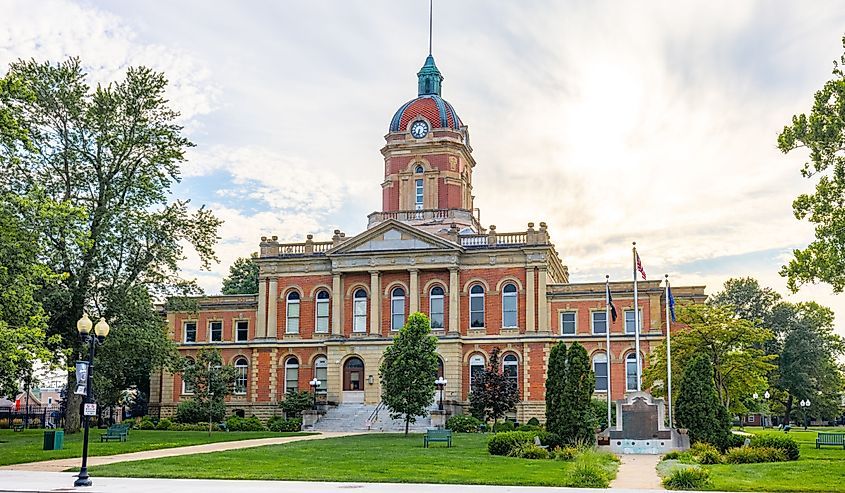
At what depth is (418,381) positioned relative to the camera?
43.2 m

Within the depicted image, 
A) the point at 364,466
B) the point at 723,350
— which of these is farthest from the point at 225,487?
the point at 723,350

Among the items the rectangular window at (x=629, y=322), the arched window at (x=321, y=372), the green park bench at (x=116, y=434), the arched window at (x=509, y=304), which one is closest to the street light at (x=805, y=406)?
the rectangular window at (x=629, y=322)

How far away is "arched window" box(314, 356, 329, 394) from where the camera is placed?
196 feet

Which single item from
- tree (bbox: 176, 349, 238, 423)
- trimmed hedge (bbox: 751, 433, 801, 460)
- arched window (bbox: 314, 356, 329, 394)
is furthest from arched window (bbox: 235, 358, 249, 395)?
trimmed hedge (bbox: 751, 433, 801, 460)

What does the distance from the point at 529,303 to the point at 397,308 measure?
28.1 ft

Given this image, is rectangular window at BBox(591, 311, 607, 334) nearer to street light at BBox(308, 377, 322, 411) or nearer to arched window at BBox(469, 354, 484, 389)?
arched window at BBox(469, 354, 484, 389)

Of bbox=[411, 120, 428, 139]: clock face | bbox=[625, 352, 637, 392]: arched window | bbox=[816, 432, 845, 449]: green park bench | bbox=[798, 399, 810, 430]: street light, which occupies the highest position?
bbox=[411, 120, 428, 139]: clock face

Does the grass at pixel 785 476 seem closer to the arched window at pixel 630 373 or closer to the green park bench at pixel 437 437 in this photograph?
the green park bench at pixel 437 437

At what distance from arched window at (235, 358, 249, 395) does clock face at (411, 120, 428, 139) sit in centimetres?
1973

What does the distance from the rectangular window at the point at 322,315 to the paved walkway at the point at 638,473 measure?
31.1 metres

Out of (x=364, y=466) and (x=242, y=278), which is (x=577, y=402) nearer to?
(x=364, y=466)

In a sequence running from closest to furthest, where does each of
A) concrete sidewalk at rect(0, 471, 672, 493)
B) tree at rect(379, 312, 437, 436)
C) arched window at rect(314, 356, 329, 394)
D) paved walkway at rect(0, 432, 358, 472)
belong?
1. concrete sidewalk at rect(0, 471, 672, 493)
2. paved walkway at rect(0, 432, 358, 472)
3. tree at rect(379, 312, 437, 436)
4. arched window at rect(314, 356, 329, 394)

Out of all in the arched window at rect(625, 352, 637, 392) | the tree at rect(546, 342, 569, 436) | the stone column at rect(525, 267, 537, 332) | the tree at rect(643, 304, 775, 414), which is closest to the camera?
the tree at rect(546, 342, 569, 436)

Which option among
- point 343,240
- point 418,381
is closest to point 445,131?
point 343,240
